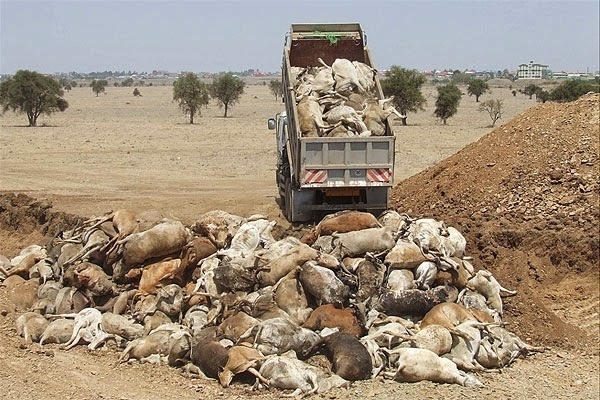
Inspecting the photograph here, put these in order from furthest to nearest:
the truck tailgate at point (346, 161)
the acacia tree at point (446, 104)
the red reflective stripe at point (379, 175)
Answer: the acacia tree at point (446, 104) < the red reflective stripe at point (379, 175) < the truck tailgate at point (346, 161)

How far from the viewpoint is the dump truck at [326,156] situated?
11336 mm

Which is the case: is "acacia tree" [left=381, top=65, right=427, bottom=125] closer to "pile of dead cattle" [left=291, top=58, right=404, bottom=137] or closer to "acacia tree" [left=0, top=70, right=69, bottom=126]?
"acacia tree" [left=0, top=70, right=69, bottom=126]

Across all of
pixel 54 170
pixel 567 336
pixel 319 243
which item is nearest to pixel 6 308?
pixel 319 243

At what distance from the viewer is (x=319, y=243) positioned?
10.2 meters

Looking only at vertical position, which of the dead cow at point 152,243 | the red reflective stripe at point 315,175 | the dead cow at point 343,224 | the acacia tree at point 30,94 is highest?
the acacia tree at point 30,94

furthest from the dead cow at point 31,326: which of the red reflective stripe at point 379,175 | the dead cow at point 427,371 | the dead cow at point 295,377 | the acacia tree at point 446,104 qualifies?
the acacia tree at point 446,104

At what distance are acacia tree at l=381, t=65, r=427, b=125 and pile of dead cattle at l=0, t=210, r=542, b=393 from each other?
109 feet

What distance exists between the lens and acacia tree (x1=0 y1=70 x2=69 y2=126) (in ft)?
140

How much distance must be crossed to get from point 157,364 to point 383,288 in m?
2.90

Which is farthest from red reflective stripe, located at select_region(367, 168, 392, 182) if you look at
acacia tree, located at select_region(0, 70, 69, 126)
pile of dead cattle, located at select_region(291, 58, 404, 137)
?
acacia tree, located at select_region(0, 70, 69, 126)

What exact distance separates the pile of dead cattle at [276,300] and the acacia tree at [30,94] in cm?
3414

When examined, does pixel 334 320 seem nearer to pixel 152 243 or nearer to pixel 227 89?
pixel 152 243

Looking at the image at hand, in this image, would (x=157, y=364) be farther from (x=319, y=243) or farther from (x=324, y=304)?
(x=319, y=243)

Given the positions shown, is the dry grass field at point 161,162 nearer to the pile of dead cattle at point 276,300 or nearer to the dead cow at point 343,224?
the dead cow at point 343,224
